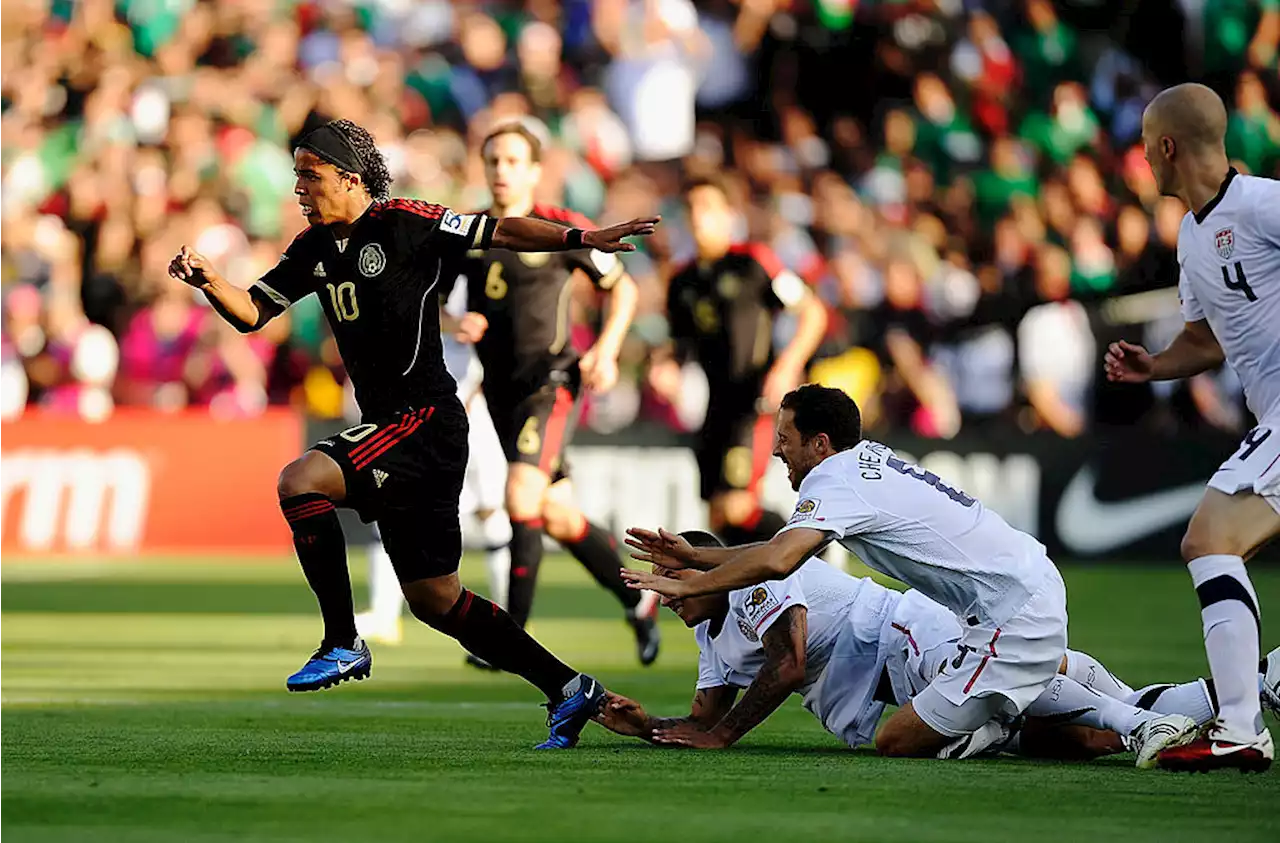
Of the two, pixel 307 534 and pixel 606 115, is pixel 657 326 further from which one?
A: pixel 307 534

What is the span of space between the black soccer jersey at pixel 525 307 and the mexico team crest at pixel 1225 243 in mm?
4406

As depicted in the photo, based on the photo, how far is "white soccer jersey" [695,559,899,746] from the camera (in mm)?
7336

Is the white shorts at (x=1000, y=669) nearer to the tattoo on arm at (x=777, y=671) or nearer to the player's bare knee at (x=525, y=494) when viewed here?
the tattoo on arm at (x=777, y=671)

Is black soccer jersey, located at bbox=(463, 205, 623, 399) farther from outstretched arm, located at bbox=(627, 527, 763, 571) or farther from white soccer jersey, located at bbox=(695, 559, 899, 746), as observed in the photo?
outstretched arm, located at bbox=(627, 527, 763, 571)

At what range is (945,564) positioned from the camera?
6.90m

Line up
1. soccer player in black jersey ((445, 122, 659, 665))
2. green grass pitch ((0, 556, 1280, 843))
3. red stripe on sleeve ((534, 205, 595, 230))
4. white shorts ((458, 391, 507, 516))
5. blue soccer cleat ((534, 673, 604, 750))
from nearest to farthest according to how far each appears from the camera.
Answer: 1. green grass pitch ((0, 556, 1280, 843))
2. blue soccer cleat ((534, 673, 604, 750))
3. red stripe on sleeve ((534, 205, 595, 230))
4. soccer player in black jersey ((445, 122, 659, 665))
5. white shorts ((458, 391, 507, 516))

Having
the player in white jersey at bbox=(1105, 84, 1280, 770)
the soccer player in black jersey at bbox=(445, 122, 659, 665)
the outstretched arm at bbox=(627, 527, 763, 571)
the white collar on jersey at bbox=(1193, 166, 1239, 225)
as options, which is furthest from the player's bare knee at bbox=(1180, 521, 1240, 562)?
the soccer player in black jersey at bbox=(445, 122, 659, 665)

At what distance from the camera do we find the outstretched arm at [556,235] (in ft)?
22.5

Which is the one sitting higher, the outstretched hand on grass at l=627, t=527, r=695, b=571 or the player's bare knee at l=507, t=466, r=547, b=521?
the player's bare knee at l=507, t=466, r=547, b=521

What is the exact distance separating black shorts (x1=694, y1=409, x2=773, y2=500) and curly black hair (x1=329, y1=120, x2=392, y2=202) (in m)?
5.31

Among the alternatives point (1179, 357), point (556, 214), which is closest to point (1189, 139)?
point (1179, 357)

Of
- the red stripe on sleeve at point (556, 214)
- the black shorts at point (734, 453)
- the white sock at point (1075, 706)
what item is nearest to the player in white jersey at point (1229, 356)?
the white sock at point (1075, 706)

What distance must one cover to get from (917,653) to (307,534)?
2.18 meters

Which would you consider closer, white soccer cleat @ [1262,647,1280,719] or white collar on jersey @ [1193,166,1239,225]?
white collar on jersey @ [1193,166,1239,225]
